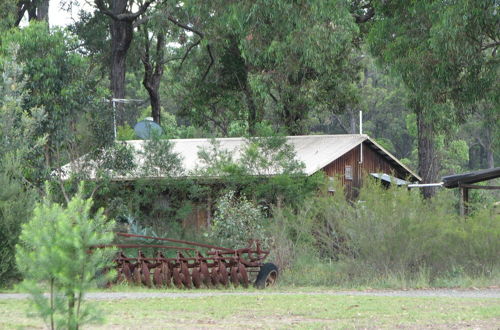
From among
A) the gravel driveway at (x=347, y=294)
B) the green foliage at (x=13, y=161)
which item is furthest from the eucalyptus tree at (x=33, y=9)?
the gravel driveway at (x=347, y=294)

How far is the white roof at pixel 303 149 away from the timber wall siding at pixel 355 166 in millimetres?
374

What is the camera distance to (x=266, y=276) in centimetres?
1814

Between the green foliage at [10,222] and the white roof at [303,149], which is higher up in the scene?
the white roof at [303,149]

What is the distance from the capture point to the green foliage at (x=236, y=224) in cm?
2175

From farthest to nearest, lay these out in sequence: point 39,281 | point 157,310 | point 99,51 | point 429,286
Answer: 1. point 99,51
2. point 429,286
3. point 157,310
4. point 39,281

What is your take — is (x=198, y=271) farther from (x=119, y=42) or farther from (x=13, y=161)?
(x=119, y=42)

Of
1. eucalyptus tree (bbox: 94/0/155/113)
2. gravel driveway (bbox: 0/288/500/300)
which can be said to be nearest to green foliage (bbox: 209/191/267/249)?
gravel driveway (bbox: 0/288/500/300)

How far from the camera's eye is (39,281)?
7902mm

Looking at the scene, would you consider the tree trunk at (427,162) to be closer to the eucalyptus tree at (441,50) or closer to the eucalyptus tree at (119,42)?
the eucalyptus tree at (441,50)

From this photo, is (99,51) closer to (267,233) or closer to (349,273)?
(267,233)

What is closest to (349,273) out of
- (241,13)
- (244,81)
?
(241,13)

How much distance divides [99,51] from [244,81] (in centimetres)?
804

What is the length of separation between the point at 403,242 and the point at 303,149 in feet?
34.4

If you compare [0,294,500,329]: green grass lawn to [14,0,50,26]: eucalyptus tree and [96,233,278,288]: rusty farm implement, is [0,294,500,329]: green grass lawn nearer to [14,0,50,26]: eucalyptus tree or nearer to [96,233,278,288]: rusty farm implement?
[96,233,278,288]: rusty farm implement
